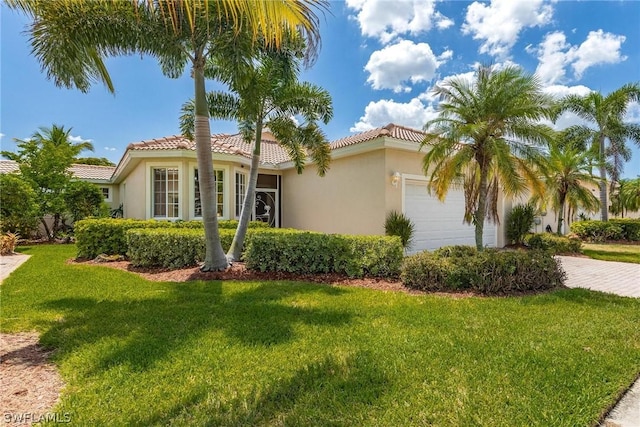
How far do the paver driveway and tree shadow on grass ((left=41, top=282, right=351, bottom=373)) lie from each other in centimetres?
651

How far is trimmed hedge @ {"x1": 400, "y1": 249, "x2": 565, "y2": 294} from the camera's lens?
7035mm

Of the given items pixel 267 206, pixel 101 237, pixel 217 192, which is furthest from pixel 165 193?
pixel 267 206

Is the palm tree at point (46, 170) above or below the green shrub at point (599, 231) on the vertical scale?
above

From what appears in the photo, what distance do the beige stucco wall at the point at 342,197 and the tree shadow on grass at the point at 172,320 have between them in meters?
5.82

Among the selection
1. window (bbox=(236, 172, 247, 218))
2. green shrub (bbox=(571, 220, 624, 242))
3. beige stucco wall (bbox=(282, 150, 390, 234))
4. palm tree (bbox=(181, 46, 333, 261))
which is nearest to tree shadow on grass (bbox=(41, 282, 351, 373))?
palm tree (bbox=(181, 46, 333, 261))

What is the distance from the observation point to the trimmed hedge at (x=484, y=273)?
7.04 meters

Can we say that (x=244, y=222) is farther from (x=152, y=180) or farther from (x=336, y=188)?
(x=152, y=180)

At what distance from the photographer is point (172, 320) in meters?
5.09

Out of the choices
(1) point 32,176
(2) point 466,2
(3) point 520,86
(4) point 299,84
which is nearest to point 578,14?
(2) point 466,2

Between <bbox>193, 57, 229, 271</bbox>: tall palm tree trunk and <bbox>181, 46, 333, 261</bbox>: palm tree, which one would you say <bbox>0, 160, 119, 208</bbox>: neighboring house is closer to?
<bbox>181, 46, 333, 261</bbox>: palm tree

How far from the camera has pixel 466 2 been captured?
920 cm

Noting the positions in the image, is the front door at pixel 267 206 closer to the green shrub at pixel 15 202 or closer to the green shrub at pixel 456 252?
the green shrub at pixel 15 202

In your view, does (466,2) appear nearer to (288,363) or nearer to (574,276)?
(574,276)


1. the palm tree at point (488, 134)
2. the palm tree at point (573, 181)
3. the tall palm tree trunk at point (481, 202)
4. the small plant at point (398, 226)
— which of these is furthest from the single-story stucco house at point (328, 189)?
the tall palm tree trunk at point (481, 202)
